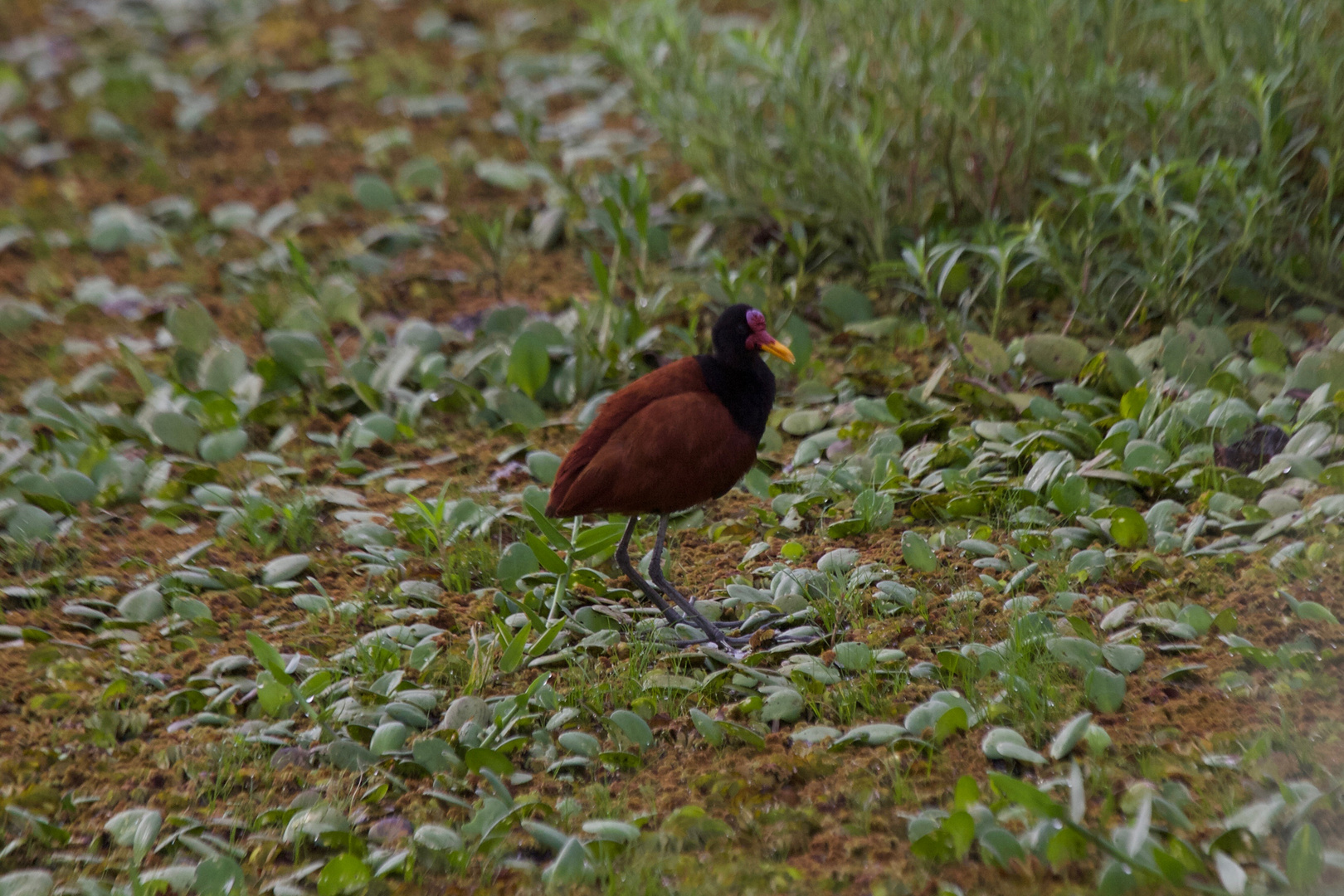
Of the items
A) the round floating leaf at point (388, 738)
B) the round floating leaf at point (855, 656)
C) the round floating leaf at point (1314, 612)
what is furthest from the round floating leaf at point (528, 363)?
the round floating leaf at point (1314, 612)

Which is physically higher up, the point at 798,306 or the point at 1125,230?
the point at 1125,230

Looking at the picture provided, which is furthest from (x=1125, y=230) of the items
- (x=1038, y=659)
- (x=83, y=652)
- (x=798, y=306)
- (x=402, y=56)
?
(x=402, y=56)

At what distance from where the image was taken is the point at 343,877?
254 cm

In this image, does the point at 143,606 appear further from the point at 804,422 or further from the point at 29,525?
the point at 804,422

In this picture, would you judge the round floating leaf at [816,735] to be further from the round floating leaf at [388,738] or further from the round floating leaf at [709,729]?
the round floating leaf at [388,738]

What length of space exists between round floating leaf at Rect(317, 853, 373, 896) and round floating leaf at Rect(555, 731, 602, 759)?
0.53 meters

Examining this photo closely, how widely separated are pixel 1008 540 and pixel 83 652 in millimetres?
2612

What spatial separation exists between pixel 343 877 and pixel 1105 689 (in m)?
1.72

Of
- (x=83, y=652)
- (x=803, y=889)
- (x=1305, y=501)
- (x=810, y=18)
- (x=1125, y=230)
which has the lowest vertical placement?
(x=83, y=652)

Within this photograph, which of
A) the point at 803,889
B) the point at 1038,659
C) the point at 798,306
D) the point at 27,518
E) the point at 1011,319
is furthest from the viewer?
the point at 798,306

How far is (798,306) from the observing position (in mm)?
4816

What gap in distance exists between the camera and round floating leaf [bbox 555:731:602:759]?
113 inches

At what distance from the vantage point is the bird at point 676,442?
318 cm

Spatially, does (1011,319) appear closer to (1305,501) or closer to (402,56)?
(1305,501)
